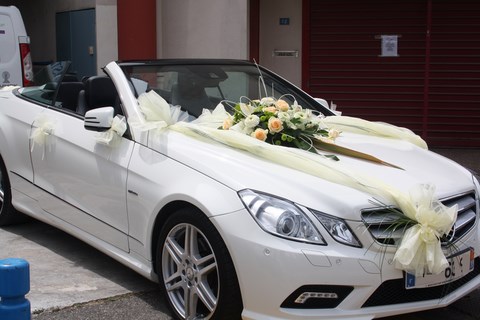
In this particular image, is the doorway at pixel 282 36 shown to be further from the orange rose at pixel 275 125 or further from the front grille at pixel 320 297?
the front grille at pixel 320 297

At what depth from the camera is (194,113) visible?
15.9 ft

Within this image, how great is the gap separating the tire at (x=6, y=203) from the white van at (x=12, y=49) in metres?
5.00

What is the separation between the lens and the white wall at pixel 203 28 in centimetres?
1058

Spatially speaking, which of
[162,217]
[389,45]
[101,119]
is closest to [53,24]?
[389,45]

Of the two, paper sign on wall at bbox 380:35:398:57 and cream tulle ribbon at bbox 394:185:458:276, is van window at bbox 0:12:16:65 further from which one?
cream tulle ribbon at bbox 394:185:458:276

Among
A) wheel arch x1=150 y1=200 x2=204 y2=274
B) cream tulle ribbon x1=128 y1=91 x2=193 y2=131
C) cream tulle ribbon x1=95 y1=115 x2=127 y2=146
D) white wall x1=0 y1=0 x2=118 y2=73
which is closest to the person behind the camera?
wheel arch x1=150 y1=200 x2=204 y2=274

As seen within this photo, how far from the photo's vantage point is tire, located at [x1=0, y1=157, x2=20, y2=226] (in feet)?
18.8

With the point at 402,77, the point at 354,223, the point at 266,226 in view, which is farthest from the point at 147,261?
the point at 402,77

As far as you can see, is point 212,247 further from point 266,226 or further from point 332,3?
point 332,3

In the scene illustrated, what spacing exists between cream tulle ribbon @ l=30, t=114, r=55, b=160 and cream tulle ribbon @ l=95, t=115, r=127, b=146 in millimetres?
716

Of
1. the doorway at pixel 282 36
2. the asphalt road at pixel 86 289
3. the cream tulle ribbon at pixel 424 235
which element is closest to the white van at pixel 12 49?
the doorway at pixel 282 36

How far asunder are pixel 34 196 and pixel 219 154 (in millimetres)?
2016

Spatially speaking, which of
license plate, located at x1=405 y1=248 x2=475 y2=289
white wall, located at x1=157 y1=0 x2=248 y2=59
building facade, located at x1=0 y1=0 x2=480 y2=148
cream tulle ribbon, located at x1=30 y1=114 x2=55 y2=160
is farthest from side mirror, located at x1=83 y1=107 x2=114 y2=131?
white wall, located at x1=157 y1=0 x2=248 y2=59

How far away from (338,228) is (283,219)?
27 centimetres
